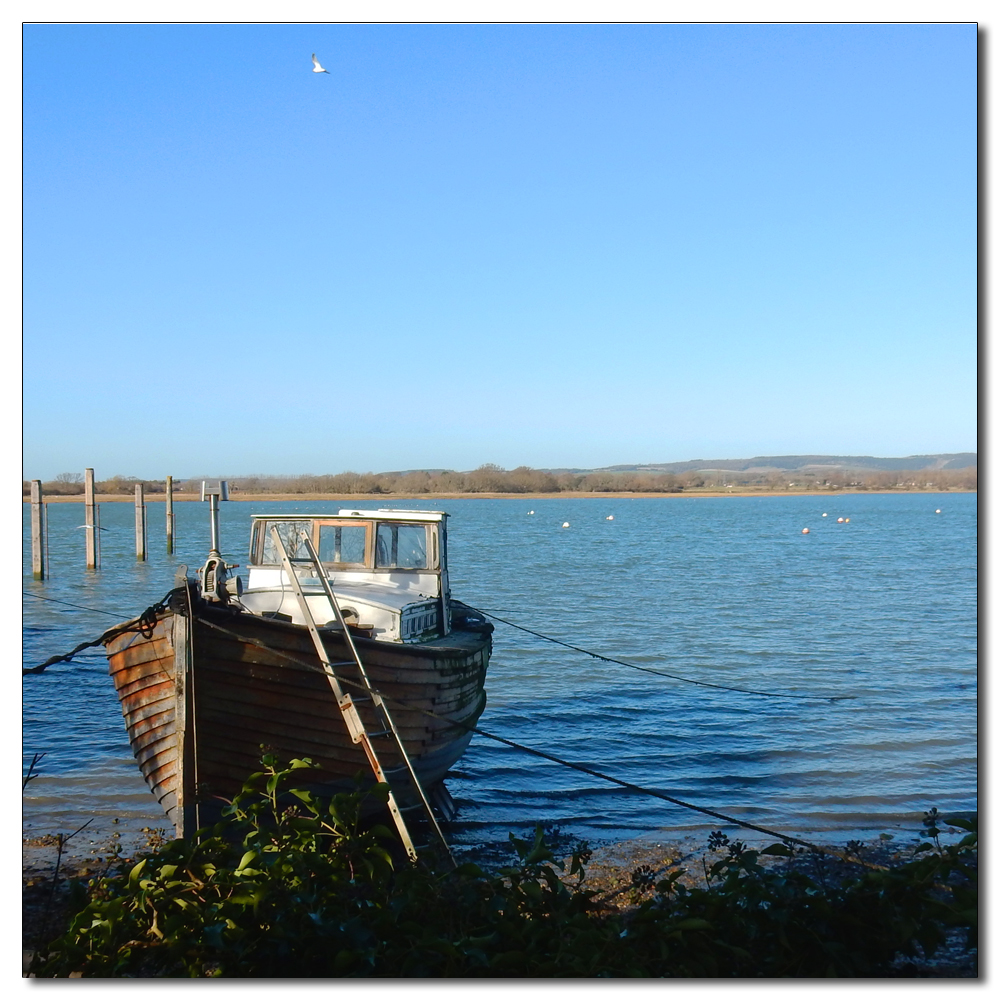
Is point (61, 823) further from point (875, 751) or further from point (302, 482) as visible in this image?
point (875, 751)

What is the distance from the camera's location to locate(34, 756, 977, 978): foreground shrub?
3553mm

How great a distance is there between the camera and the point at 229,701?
6035 mm

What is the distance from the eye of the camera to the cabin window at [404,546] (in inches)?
331

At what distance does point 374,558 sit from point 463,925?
16.0ft

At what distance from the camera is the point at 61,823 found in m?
7.93

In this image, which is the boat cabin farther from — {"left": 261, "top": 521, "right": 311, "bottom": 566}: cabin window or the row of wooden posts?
the row of wooden posts

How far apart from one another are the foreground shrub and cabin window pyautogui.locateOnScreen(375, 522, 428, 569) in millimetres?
4647

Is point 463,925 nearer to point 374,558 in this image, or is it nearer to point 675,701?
point 374,558

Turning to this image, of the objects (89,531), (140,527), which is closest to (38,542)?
(89,531)

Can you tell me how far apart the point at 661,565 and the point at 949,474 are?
95.2ft

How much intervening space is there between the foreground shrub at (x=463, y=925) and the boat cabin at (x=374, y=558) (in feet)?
12.6

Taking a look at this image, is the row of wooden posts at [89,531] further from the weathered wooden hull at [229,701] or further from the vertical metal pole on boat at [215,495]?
the vertical metal pole on boat at [215,495]

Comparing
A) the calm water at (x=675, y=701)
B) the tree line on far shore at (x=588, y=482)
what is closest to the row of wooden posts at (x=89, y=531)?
the calm water at (x=675, y=701)

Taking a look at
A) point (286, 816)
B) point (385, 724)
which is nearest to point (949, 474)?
point (385, 724)
